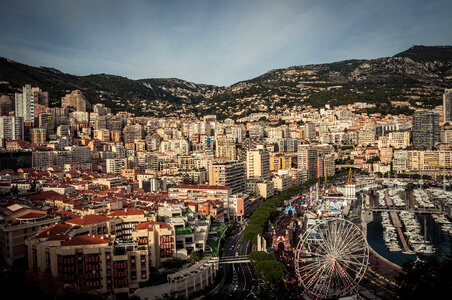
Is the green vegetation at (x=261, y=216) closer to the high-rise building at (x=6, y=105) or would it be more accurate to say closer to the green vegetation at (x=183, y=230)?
the green vegetation at (x=183, y=230)

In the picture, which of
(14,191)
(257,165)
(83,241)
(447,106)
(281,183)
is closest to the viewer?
(83,241)

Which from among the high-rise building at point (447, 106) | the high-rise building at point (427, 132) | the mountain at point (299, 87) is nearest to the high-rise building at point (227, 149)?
the high-rise building at point (427, 132)

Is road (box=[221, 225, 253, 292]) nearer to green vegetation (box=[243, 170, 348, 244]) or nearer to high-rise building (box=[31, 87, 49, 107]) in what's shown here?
green vegetation (box=[243, 170, 348, 244])

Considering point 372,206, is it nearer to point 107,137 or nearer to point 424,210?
point 424,210

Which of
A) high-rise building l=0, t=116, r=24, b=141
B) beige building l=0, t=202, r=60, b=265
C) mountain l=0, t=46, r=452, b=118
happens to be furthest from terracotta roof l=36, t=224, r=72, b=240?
mountain l=0, t=46, r=452, b=118

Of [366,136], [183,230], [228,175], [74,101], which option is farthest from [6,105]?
[366,136]

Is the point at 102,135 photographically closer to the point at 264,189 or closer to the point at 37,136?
the point at 37,136
